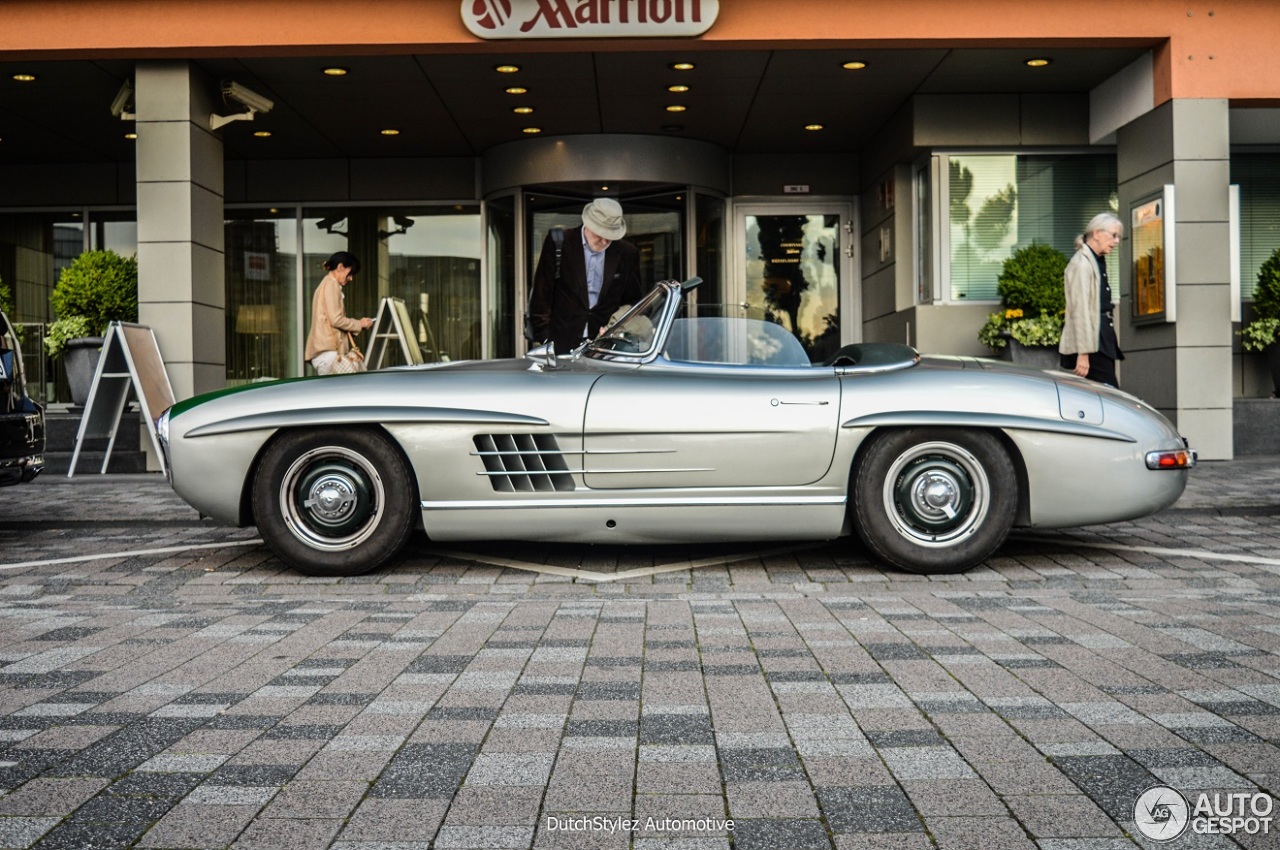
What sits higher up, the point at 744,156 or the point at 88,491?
the point at 744,156

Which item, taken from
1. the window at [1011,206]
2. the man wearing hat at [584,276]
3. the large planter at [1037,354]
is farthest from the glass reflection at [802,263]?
the man wearing hat at [584,276]

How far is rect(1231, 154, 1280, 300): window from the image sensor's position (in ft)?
47.0

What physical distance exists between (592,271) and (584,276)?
0.23ft

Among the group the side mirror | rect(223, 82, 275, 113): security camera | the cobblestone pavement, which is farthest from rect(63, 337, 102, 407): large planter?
the side mirror

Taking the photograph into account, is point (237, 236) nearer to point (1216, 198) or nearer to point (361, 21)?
point (361, 21)

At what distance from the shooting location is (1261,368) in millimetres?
13633

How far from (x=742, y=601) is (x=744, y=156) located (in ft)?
38.3

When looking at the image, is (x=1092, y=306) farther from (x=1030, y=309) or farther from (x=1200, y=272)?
(x=1030, y=309)

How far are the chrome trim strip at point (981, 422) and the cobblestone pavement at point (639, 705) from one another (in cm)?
63

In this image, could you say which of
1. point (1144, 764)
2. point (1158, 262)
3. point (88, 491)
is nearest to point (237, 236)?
point (88, 491)

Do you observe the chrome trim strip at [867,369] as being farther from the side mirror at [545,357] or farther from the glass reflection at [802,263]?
the glass reflection at [802,263]

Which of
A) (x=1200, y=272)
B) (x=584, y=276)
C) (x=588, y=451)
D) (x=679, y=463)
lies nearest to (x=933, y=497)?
(x=679, y=463)

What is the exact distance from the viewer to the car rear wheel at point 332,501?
5.58m

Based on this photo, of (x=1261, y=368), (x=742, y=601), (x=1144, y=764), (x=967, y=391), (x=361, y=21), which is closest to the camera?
(x=1144, y=764)
